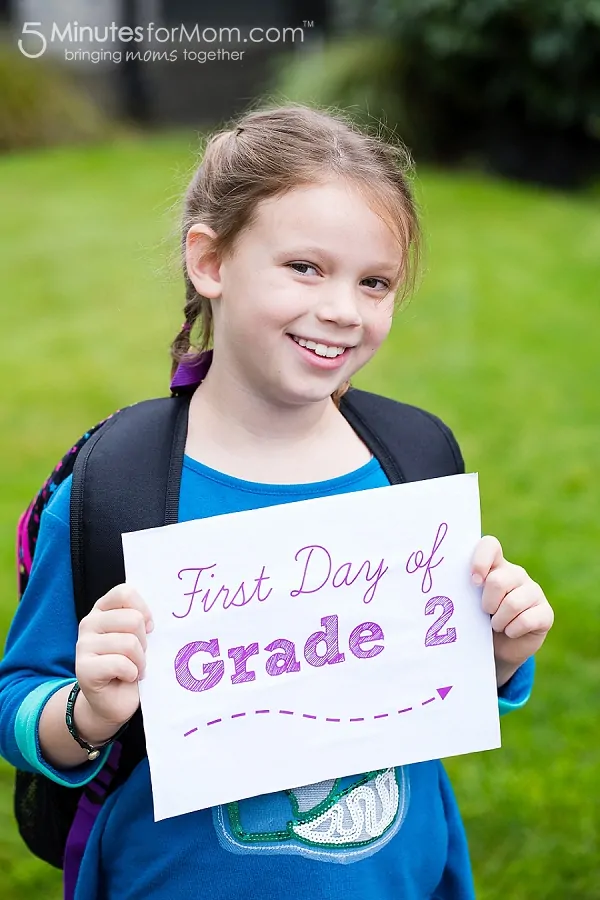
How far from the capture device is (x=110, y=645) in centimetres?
123

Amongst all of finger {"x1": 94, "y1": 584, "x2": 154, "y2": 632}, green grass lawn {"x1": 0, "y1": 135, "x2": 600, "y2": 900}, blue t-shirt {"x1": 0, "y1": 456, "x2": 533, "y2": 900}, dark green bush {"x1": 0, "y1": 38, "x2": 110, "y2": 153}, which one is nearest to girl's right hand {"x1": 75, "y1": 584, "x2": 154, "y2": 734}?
finger {"x1": 94, "y1": 584, "x2": 154, "y2": 632}

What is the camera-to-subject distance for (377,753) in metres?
1.38

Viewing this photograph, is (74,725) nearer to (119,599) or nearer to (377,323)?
(119,599)

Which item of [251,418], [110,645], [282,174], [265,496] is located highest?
[282,174]

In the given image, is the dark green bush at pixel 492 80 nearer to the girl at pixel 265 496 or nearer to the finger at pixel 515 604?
the girl at pixel 265 496

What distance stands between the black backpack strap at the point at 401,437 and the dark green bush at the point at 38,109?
8.83m

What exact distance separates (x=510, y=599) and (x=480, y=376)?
3.75 meters

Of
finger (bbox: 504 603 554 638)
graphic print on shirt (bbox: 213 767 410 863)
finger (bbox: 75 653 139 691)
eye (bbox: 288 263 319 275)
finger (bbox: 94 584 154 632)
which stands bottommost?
graphic print on shirt (bbox: 213 767 410 863)

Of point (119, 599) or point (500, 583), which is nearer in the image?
point (119, 599)

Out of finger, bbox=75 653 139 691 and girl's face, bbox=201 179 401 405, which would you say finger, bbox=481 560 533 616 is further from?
finger, bbox=75 653 139 691

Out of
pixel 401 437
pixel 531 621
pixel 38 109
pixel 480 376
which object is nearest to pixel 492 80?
pixel 480 376

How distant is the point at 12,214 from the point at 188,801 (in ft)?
21.6

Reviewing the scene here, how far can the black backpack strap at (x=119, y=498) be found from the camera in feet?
4.42

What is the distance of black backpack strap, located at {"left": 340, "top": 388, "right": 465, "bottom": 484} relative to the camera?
151cm
